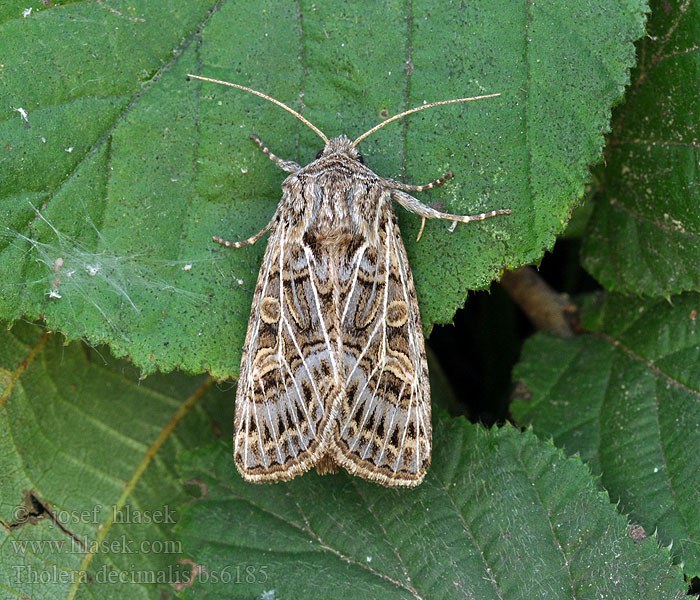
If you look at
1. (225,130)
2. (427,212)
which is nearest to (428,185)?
(427,212)

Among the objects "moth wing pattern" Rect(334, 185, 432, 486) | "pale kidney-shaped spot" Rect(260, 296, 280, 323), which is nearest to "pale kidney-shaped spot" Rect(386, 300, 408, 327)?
"moth wing pattern" Rect(334, 185, 432, 486)

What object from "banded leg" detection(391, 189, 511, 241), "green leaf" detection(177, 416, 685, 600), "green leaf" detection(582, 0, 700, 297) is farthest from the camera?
"green leaf" detection(582, 0, 700, 297)

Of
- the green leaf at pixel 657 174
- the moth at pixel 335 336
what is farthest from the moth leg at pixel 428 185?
the green leaf at pixel 657 174

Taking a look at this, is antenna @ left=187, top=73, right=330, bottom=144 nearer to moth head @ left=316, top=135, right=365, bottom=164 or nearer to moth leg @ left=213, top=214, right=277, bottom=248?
moth head @ left=316, top=135, right=365, bottom=164

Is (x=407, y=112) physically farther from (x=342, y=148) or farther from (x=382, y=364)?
(x=382, y=364)

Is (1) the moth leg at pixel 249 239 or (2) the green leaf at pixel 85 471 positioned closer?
(1) the moth leg at pixel 249 239

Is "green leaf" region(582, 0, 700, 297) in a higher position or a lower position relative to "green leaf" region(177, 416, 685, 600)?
higher

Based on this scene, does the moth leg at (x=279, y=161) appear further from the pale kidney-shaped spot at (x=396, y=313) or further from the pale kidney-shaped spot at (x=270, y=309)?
the pale kidney-shaped spot at (x=396, y=313)
